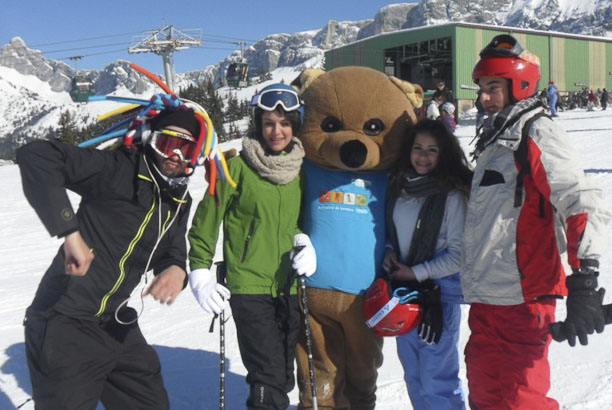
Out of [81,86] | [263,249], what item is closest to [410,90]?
[263,249]

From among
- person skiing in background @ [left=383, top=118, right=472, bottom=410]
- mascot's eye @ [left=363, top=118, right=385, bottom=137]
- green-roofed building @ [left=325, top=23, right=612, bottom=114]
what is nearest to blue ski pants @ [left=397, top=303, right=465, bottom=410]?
person skiing in background @ [left=383, top=118, right=472, bottom=410]

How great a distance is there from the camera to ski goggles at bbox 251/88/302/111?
2812 millimetres

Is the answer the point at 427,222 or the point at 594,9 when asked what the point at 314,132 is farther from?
the point at 594,9

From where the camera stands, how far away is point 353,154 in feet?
9.24

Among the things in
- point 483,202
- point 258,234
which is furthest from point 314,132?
point 483,202

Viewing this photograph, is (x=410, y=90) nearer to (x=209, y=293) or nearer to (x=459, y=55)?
(x=209, y=293)

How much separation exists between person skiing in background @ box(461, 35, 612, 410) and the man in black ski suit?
1.40m

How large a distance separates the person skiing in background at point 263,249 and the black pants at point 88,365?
1.39ft

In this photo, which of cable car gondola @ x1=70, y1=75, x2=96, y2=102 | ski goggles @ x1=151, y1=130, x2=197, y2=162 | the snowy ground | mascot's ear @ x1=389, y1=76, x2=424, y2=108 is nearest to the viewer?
ski goggles @ x1=151, y1=130, x2=197, y2=162

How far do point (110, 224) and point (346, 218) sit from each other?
1200mm

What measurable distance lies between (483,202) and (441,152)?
468 millimetres

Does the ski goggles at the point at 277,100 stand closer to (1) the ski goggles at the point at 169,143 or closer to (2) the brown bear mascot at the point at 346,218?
(2) the brown bear mascot at the point at 346,218

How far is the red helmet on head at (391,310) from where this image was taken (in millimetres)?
2666

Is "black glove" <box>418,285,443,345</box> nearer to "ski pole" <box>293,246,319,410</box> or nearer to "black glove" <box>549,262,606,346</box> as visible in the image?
"ski pole" <box>293,246,319,410</box>
